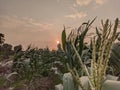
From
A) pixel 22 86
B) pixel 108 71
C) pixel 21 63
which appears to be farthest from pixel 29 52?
pixel 108 71

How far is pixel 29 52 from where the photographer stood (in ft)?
48.8

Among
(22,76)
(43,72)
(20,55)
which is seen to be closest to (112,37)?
(43,72)

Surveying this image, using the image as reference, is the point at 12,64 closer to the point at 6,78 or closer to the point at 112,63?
the point at 6,78

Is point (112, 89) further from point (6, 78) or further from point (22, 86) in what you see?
point (6, 78)

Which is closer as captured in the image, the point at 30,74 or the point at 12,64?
the point at 30,74

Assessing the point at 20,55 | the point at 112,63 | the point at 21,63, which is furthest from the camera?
the point at 20,55

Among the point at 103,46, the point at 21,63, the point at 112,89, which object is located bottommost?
the point at 112,89

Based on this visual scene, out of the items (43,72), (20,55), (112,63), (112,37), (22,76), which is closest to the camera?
(112,37)

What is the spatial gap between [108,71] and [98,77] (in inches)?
207

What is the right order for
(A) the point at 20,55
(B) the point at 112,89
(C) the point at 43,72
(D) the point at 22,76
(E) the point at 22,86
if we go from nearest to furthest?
(B) the point at 112,89, (E) the point at 22,86, (C) the point at 43,72, (D) the point at 22,76, (A) the point at 20,55

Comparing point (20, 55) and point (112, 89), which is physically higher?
point (20, 55)

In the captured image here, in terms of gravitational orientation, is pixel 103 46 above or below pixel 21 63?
below

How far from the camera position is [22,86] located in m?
9.25

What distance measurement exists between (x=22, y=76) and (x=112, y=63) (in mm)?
5094
